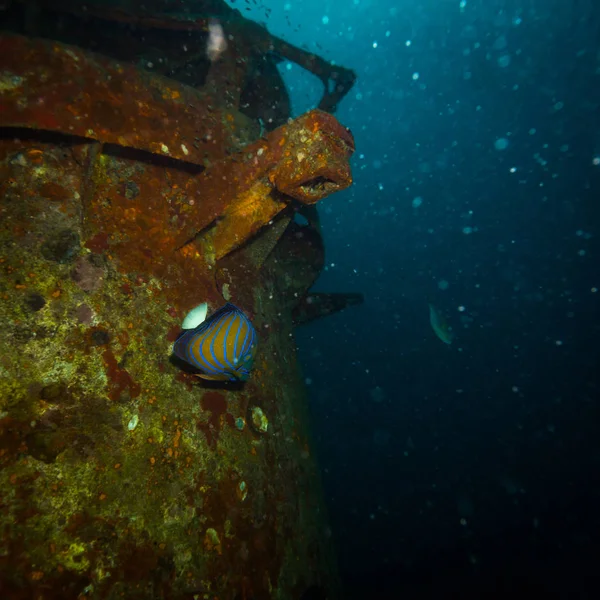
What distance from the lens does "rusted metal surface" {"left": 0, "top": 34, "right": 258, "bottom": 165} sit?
184cm

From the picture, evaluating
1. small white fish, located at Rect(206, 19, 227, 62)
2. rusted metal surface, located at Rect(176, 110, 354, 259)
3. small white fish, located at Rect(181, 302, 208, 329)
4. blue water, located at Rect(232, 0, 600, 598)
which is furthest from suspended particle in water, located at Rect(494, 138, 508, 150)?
small white fish, located at Rect(181, 302, 208, 329)

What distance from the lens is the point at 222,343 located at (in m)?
1.75

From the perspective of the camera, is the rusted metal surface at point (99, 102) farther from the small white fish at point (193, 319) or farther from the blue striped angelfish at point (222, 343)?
the blue striped angelfish at point (222, 343)

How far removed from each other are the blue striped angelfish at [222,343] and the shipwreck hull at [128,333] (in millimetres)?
476

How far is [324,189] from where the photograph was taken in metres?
2.43

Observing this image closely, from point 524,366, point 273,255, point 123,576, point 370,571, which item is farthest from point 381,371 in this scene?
point 123,576

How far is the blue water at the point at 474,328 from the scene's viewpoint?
14820 mm

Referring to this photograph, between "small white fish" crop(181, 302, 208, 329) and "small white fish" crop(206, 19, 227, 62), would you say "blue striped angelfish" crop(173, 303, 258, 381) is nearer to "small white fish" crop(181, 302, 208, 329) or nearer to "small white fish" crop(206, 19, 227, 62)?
"small white fish" crop(181, 302, 208, 329)

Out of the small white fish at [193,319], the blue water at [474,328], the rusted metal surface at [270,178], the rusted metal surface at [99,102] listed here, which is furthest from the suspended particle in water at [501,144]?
the small white fish at [193,319]

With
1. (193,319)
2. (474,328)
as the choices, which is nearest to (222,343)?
(193,319)

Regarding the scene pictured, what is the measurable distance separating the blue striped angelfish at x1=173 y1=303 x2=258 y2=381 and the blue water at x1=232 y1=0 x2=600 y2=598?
1456 centimetres

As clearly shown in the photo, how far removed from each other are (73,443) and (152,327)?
72 centimetres

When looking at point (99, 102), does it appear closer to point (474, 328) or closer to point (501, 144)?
point (474, 328)

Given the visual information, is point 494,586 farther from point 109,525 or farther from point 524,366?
point 524,366
